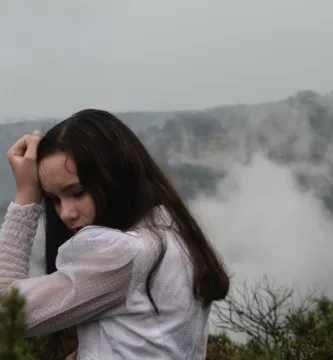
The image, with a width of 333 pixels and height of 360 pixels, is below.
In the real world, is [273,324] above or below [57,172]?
below

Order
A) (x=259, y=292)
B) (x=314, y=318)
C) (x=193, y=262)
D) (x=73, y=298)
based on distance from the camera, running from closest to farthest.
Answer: (x=73, y=298), (x=193, y=262), (x=314, y=318), (x=259, y=292)

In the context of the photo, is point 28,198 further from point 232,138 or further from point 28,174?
point 232,138

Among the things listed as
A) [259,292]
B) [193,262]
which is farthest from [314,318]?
[193,262]

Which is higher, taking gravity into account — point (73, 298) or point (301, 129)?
point (301, 129)

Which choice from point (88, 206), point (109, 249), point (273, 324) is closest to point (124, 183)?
point (88, 206)

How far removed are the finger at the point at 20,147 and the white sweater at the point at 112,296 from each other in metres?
0.26

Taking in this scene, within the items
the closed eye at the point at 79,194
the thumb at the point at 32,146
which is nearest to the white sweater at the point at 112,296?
the closed eye at the point at 79,194

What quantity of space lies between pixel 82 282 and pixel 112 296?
6 centimetres

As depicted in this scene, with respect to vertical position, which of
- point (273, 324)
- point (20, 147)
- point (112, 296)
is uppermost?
point (20, 147)

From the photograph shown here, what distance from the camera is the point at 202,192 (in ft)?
11.7

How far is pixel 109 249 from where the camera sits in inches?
54.3

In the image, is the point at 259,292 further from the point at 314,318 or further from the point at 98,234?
the point at 98,234

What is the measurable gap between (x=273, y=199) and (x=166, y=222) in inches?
80.6

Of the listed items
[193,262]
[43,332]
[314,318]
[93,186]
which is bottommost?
[314,318]
